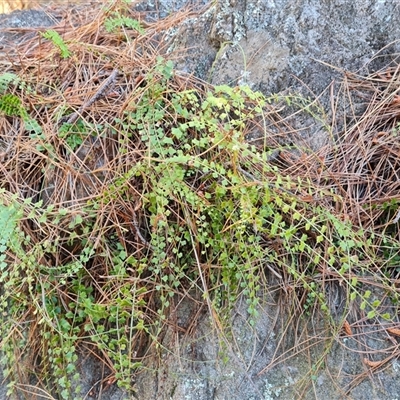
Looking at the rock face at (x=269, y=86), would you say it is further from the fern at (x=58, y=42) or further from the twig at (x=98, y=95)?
the fern at (x=58, y=42)

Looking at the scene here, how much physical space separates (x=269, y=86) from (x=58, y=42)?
98cm

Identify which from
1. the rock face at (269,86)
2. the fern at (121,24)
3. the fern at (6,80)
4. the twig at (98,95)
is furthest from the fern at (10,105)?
the rock face at (269,86)

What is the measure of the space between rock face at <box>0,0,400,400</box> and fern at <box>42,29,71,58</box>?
1.69 ft

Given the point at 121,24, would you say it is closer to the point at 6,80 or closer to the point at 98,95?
the point at 98,95

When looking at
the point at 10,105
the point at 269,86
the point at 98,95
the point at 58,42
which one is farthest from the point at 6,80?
the point at 269,86

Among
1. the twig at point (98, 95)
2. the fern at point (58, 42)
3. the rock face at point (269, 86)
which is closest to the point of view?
the rock face at point (269, 86)

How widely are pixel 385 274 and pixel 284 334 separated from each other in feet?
1.47

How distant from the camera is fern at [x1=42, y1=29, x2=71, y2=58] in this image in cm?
249

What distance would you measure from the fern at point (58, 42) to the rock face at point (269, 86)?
20.3 inches

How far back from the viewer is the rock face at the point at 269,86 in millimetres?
2053

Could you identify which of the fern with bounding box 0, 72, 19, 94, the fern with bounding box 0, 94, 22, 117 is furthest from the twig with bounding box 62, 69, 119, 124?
the fern with bounding box 0, 72, 19, 94

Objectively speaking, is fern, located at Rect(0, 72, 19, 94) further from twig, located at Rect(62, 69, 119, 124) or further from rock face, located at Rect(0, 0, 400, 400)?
rock face, located at Rect(0, 0, 400, 400)

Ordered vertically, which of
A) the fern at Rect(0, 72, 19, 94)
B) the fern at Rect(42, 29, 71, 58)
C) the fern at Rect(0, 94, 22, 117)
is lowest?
the fern at Rect(0, 94, 22, 117)

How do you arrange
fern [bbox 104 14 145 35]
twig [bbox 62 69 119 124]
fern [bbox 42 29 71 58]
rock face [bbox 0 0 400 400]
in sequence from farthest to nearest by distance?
fern [bbox 104 14 145 35] → fern [bbox 42 29 71 58] → twig [bbox 62 69 119 124] → rock face [bbox 0 0 400 400]
